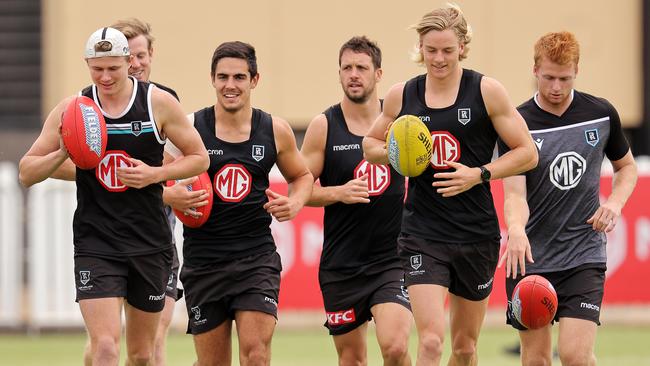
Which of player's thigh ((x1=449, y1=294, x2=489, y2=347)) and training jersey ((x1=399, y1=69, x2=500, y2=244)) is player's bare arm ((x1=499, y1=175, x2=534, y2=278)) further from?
player's thigh ((x1=449, y1=294, x2=489, y2=347))

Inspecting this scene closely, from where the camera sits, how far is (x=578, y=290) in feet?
27.7

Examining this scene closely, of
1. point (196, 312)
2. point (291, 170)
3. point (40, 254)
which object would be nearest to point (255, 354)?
point (196, 312)

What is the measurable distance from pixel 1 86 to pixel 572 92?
1254 cm

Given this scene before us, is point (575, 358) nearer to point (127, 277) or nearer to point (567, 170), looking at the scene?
point (567, 170)

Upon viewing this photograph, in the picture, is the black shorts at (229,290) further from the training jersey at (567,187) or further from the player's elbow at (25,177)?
the training jersey at (567,187)

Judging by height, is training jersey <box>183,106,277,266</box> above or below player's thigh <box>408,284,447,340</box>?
above

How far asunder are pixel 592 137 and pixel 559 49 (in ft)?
2.05

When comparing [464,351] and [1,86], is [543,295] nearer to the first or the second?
[464,351]

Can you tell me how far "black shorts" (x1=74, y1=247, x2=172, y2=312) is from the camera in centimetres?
820

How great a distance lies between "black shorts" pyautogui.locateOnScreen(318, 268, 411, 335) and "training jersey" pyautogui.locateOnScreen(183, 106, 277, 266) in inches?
29.5

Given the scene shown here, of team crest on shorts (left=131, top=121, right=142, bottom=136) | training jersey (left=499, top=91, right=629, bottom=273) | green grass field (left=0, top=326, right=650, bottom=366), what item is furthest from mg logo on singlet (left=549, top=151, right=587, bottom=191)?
green grass field (left=0, top=326, right=650, bottom=366)

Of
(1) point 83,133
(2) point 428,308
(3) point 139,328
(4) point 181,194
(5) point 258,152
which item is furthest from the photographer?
(5) point 258,152

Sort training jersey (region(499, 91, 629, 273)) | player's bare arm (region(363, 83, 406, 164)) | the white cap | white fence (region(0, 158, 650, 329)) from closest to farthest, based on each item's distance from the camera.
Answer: the white cap < training jersey (region(499, 91, 629, 273)) < player's bare arm (region(363, 83, 406, 164)) < white fence (region(0, 158, 650, 329))

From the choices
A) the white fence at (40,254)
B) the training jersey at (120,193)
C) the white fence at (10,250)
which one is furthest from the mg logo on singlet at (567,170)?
the white fence at (10,250)
